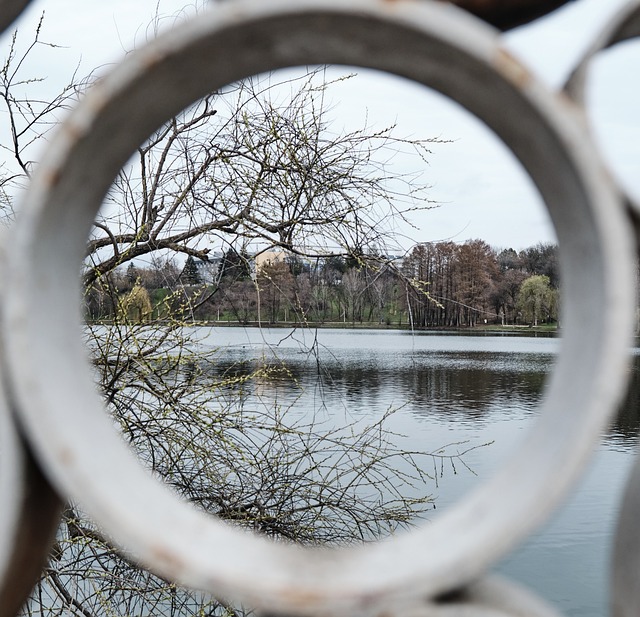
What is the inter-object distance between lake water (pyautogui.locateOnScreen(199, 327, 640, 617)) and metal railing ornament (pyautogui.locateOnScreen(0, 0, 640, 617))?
0.46 metres

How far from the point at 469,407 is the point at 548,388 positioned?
13.8 meters

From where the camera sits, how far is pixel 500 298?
22.9 m

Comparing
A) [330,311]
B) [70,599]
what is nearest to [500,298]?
[330,311]

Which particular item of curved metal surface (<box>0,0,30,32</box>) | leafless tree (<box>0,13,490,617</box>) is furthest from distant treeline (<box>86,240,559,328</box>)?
curved metal surface (<box>0,0,30,32</box>)

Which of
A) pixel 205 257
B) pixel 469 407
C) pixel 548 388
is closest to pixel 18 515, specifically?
pixel 548 388

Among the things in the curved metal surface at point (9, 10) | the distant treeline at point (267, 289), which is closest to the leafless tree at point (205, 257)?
the distant treeline at point (267, 289)

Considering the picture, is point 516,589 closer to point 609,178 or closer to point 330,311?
point 609,178

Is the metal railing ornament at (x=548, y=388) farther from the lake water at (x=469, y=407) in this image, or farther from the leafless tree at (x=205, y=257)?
the leafless tree at (x=205, y=257)

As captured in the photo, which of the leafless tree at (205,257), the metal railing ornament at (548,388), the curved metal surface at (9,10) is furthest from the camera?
the leafless tree at (205,257)

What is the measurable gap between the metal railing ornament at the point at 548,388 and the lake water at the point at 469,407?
1.50ft

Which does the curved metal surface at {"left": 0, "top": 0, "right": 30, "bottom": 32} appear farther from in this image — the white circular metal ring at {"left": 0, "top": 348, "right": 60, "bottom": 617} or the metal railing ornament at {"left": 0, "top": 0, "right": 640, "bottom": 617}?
the white circular metal ring at {"left": 0, "top": 348, "right": 60, "bottom": 617}

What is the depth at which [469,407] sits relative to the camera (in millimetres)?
13984

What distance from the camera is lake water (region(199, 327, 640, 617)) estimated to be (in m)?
5.23

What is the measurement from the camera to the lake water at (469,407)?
17.2 feet
